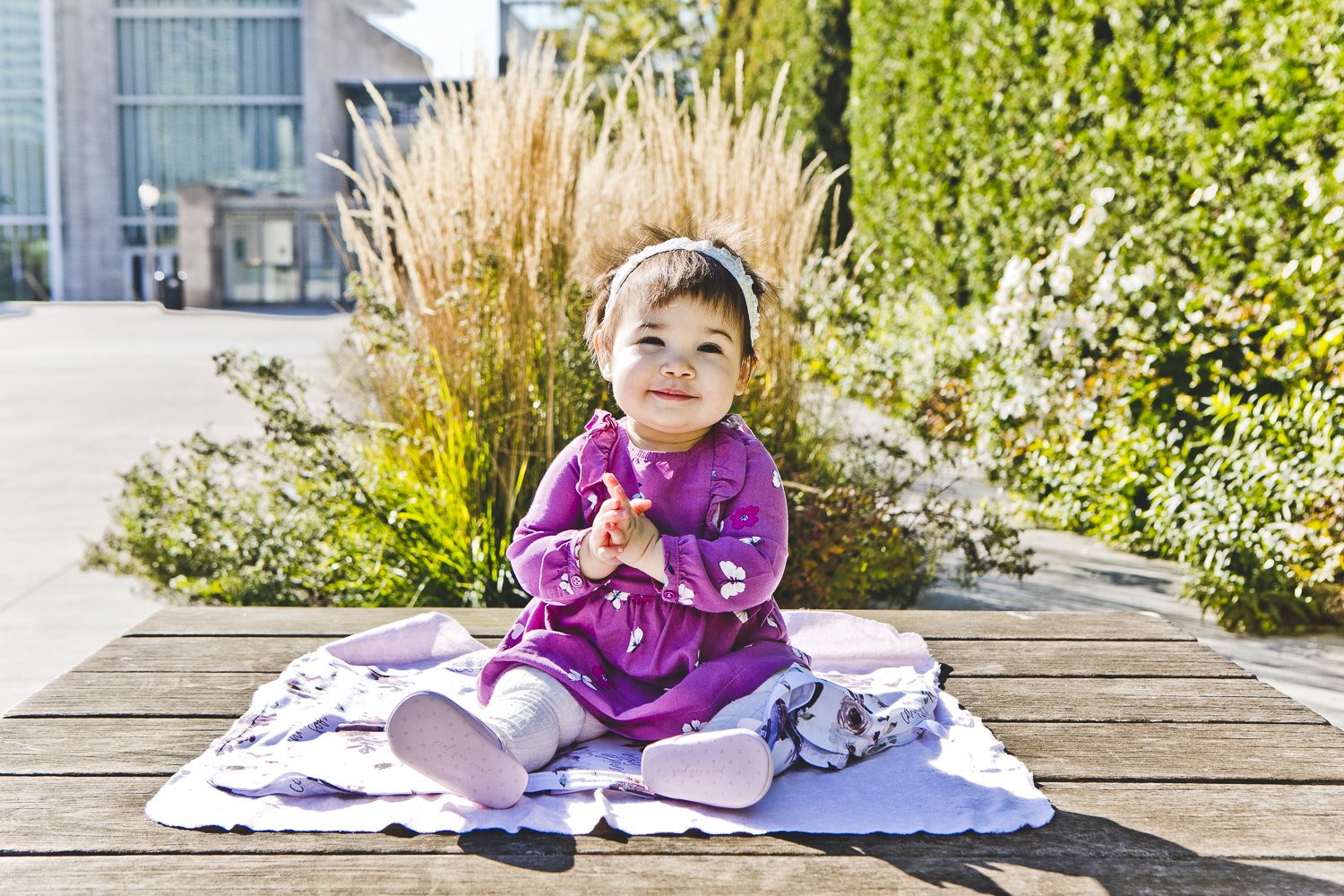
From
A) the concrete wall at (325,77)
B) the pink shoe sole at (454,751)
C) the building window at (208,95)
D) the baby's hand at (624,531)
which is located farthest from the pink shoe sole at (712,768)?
the building window at (208,95)

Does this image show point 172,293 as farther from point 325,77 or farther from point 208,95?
point 208,95

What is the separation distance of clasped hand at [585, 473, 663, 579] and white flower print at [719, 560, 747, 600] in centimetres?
10

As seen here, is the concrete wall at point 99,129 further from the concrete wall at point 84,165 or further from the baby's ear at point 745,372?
the baby's ear at point 745,372

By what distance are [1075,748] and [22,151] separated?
36.0 meters

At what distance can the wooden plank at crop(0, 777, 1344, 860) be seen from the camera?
1.48m

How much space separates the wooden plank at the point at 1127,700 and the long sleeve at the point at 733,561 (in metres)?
0.50

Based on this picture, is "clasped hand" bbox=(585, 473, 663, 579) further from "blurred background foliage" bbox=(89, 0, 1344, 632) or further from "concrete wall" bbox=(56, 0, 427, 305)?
"concrete wall" bbox=(56, 0, 427, 305)

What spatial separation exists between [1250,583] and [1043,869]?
239cm

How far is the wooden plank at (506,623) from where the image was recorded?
2.48m

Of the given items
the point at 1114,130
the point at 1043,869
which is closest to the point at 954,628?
the point at 1043,869

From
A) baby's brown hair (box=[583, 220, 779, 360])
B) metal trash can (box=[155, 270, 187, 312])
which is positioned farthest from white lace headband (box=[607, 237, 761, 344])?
metal trash can (box=[155, 270, 187, 312])

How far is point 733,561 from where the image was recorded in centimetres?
181

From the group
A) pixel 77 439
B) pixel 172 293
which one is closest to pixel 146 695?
pixel 77 439

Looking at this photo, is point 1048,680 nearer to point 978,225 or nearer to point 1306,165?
point 1306,165
